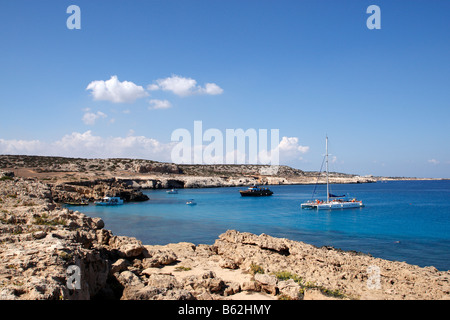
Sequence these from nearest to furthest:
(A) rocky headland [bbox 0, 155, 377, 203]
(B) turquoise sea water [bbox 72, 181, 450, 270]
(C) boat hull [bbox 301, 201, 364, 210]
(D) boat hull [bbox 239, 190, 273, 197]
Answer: (B) turquoise sea water [bbox 72, 181, 450, 270] < (C) boat hull [bbox 301, 201, 364, 210] < (A) rocky headland [bbox 0, 155, 377, 203] < (D) boat hull [bbox 239, 190, 273, 197]

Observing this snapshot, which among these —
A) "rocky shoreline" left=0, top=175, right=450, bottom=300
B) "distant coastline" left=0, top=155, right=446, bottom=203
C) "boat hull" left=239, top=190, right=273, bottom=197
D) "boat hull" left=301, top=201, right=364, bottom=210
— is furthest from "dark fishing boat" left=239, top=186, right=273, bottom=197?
"rocky shoreline" left=0, top=175, right=450, bottom=300

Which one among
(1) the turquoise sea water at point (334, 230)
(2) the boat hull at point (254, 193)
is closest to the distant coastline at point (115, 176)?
(1) the turquoise sea water at point (334, 230)

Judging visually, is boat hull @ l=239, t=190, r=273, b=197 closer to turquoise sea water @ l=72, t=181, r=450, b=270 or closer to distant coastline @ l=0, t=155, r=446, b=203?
distant coastline @ l=0, t=155, r=446, b=203

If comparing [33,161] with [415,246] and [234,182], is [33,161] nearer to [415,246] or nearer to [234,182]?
[234,182]

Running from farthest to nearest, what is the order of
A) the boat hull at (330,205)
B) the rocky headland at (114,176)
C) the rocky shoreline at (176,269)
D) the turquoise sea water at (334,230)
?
Result: the rocky headland at (114,176)
the boat hull at (330,205)
the turquoise sea water at (334,230)
the rocky shoreline at (176,269)

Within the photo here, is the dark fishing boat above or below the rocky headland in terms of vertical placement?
below

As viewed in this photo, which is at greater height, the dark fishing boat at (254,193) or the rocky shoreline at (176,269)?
the rocky shoreline at (176,269)

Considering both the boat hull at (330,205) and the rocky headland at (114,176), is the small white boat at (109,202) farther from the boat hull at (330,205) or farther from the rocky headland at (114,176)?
the boat hull at (330,205)

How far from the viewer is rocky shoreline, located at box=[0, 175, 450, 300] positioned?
5688 millimetres

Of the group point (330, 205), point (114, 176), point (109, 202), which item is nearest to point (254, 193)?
point (330, 205)

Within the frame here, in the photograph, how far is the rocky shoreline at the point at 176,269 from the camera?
5.69m

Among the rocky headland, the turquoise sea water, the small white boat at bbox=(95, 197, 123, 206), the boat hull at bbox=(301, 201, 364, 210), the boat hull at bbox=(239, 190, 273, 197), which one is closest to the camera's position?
the turquoise sea water

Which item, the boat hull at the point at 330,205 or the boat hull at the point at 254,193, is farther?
the boat hull at the point at 254,193

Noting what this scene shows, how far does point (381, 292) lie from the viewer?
9.05 metres
